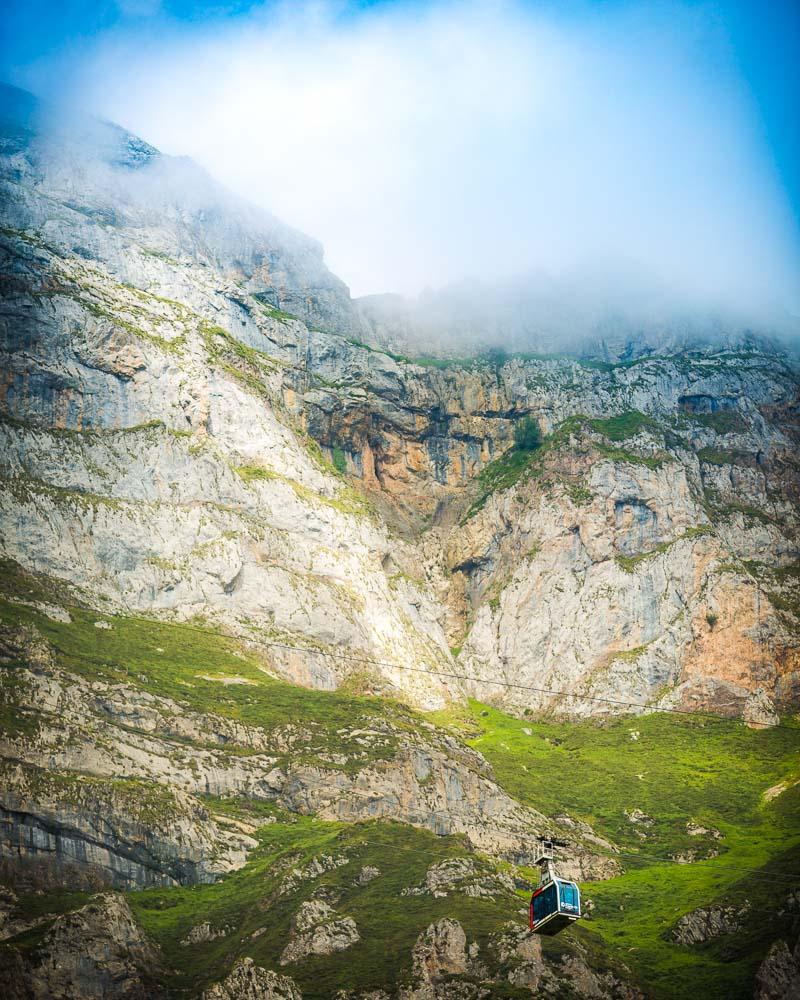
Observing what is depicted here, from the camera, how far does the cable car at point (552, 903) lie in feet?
208

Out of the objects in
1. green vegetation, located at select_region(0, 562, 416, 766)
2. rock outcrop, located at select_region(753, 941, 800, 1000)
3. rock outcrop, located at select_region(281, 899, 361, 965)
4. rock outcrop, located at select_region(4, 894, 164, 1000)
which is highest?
green vegetation, located at select_region(0, 562, 416, 766)

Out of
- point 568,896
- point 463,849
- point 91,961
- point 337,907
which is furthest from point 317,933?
point 568,896

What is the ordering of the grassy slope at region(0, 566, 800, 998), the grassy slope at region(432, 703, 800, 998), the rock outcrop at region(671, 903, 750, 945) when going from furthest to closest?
the rock outcrop at region(671, 903, 750, 945), the grassy slope at region(432, 703, 800, 998), the grassy slope at region(0, 566, 800, 998)

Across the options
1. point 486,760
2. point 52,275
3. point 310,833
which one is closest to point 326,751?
point 310,833

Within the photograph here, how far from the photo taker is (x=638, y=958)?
105938mm

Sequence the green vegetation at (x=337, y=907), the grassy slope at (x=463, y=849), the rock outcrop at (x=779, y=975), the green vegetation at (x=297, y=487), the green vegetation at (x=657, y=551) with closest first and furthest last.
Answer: the green vegetation at (x=337, y=907), the rock outcrop at (x=779, y=975), the grassy slope at (x=463, y=849), the green vegetation at (x=297, y=487), the green vegetation at (x=657, y=551)

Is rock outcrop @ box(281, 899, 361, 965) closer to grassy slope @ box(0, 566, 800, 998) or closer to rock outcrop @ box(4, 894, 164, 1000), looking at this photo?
grassy slope @ box(0, 566, 800, 998)

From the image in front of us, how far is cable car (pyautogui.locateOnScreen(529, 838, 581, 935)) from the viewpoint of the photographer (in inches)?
2495

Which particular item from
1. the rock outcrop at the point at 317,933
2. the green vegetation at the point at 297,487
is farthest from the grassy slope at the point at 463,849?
the green vegetation at the point at 297,487

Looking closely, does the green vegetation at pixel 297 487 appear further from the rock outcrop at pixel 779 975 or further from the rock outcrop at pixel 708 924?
the rock outcrop at pixel 779 975

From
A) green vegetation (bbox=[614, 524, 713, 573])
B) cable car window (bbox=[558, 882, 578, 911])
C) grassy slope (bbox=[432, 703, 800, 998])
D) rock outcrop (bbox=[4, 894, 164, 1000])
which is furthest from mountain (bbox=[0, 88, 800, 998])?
cable car window (bbox=[558, 882, 578, 911])

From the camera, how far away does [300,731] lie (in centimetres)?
13875

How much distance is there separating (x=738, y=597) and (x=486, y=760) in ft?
185

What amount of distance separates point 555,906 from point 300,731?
78353 mm
